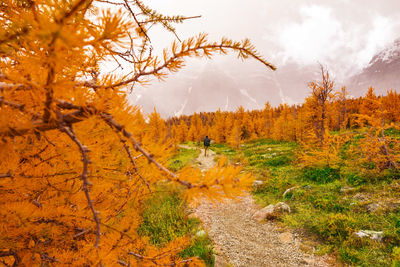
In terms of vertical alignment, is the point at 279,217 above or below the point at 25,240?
below

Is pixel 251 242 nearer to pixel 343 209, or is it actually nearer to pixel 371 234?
Answer: pixel 371 234

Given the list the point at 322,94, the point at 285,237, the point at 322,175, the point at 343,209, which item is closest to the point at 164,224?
the point at 285,237

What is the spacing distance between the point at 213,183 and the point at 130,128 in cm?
40

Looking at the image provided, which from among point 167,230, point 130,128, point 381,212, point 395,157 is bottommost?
point 167,230

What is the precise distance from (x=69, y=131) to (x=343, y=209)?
647cm

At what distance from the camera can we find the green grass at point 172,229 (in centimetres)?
403

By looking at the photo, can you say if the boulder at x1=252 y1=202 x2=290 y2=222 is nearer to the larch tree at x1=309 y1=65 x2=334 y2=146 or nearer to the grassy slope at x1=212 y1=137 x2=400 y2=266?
the grassy slope at x1=212 y1=137 x2=400 y2=266

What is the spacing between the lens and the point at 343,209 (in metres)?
4.98

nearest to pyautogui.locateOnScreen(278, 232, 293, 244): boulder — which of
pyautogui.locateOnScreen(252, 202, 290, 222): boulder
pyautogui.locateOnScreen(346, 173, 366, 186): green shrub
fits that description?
pyautogui.locateOnScreen(252, 202, 290, 222): boulder

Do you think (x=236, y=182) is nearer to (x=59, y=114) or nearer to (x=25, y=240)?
(x=59, y=114)

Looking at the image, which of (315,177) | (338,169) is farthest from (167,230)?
(338,169)

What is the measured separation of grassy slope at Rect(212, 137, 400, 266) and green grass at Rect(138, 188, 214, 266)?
247cm

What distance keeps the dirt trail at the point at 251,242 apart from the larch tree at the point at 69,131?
7.93 ft

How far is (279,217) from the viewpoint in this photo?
5449 millimetres
